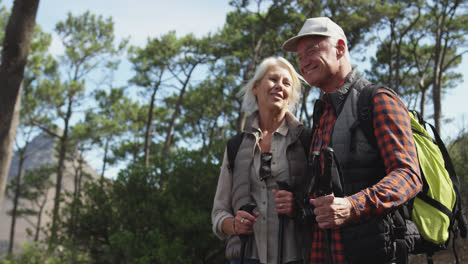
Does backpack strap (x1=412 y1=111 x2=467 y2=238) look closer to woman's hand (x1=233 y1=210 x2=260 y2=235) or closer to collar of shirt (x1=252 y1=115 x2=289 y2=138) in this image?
collar of shirt (x1=252 y1=115 x2=289 y2=138)

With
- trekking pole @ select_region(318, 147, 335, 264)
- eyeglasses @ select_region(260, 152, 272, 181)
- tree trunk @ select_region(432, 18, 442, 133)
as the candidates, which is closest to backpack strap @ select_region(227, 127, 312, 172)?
eyeglasses @ select_region(260, 152, 272, 181)

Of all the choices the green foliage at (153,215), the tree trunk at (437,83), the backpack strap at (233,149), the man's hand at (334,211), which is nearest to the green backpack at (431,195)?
the man's hand at (334,211)

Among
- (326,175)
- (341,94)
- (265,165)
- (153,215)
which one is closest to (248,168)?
(265,165)

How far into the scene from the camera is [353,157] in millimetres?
1523

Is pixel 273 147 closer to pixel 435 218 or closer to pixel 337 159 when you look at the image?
pixel 337 159

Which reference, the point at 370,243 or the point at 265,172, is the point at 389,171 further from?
the point at 265,172

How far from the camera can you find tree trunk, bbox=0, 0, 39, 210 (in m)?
3.64

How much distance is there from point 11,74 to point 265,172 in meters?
2.91

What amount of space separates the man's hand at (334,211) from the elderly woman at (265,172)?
525mm

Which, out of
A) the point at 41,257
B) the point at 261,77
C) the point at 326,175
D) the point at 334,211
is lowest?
the point at 41,257

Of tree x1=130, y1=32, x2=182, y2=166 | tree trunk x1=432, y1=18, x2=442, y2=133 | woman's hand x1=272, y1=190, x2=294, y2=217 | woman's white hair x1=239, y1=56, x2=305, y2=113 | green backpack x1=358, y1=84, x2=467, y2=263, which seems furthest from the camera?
tree x1=130, y1=32, x2=182, y2=166

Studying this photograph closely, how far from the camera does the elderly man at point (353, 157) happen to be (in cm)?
135

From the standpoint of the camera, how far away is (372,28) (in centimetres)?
1606

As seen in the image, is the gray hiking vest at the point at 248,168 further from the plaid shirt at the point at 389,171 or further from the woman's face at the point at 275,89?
the plaid shirt at the point at 389,171
